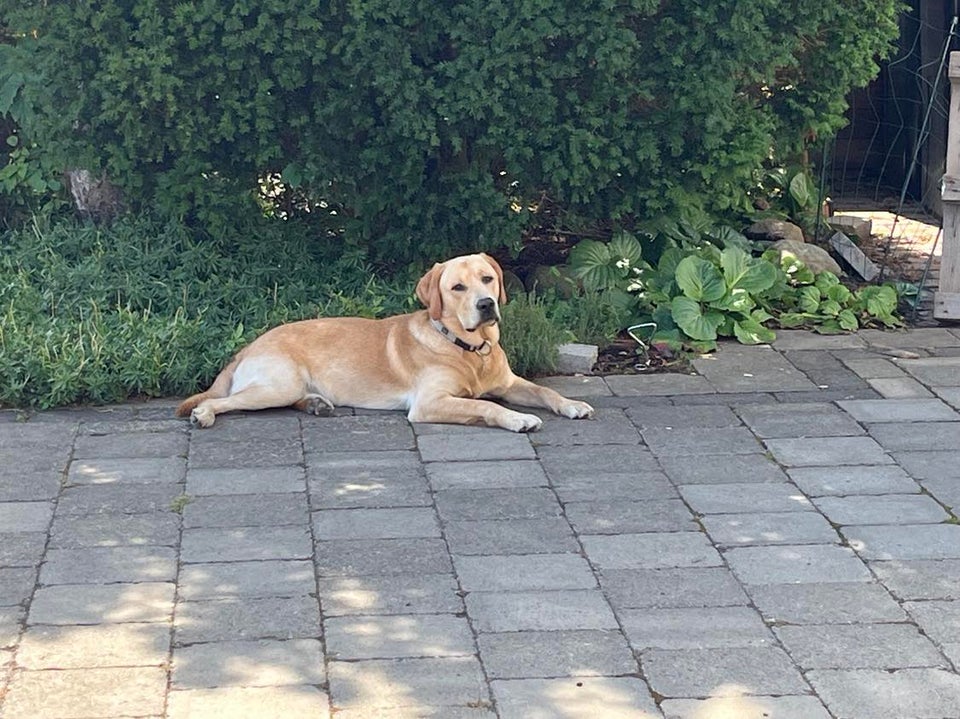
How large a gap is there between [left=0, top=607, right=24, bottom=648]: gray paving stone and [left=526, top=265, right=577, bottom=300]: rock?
4.86m

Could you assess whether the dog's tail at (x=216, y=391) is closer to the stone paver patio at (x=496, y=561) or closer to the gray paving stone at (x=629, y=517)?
the stone paver patio at (x=496, y=561)

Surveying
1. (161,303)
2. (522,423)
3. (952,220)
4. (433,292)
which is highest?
(952,220)

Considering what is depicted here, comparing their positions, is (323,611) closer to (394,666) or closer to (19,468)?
(394,666)

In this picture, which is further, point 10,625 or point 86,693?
point 10,625

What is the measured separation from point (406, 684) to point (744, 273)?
4.97m

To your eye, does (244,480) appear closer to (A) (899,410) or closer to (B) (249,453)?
(B) (249,453)

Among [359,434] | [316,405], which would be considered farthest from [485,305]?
[316,405]

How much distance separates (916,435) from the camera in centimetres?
644

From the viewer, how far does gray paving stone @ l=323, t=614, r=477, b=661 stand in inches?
165

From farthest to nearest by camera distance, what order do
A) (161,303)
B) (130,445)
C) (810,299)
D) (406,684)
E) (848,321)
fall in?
(810,299), (848,321), (161,303), (130,445), (406,684)

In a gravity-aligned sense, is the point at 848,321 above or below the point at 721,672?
below

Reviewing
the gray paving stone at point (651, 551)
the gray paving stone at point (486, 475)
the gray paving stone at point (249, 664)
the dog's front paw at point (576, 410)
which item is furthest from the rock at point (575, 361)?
the gray paving stone at point (249, 664)

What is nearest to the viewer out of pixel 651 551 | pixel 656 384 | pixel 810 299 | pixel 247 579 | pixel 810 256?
pixel 247 579

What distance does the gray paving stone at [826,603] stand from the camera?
14.6ft
